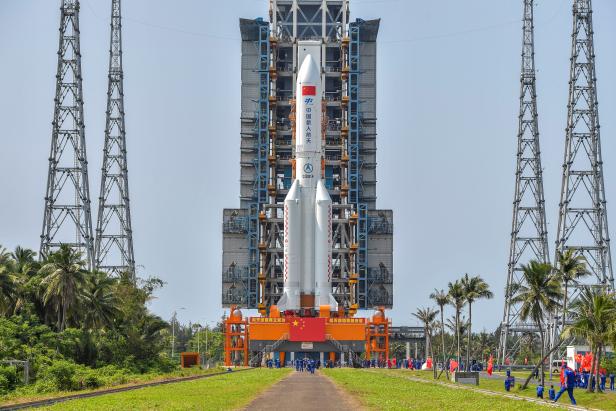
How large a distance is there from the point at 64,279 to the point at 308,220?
1675 inches

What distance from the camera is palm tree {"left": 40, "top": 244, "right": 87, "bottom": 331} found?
72.8 m

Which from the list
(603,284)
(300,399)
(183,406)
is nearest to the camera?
(183,406)

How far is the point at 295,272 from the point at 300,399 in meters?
63.0

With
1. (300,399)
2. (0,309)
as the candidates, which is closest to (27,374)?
(0,309)

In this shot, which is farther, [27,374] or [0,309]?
[0,309]

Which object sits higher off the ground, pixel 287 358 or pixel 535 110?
pixel 535 110

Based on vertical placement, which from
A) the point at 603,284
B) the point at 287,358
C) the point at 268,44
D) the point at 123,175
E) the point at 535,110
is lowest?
the point at 287,358

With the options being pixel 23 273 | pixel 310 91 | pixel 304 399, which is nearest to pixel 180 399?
pixel 304 399

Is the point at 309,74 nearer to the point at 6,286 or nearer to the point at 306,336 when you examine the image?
the point at 306,336

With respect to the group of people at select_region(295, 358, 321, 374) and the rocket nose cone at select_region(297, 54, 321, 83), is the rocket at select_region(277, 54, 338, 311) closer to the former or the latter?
the rocket nose cone at select_region(297, 54, 321, 83)

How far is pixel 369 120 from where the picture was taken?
13438cm

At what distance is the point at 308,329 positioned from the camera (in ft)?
357

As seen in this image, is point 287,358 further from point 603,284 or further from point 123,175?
point 603,284

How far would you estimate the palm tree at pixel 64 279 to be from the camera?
72.8 m
